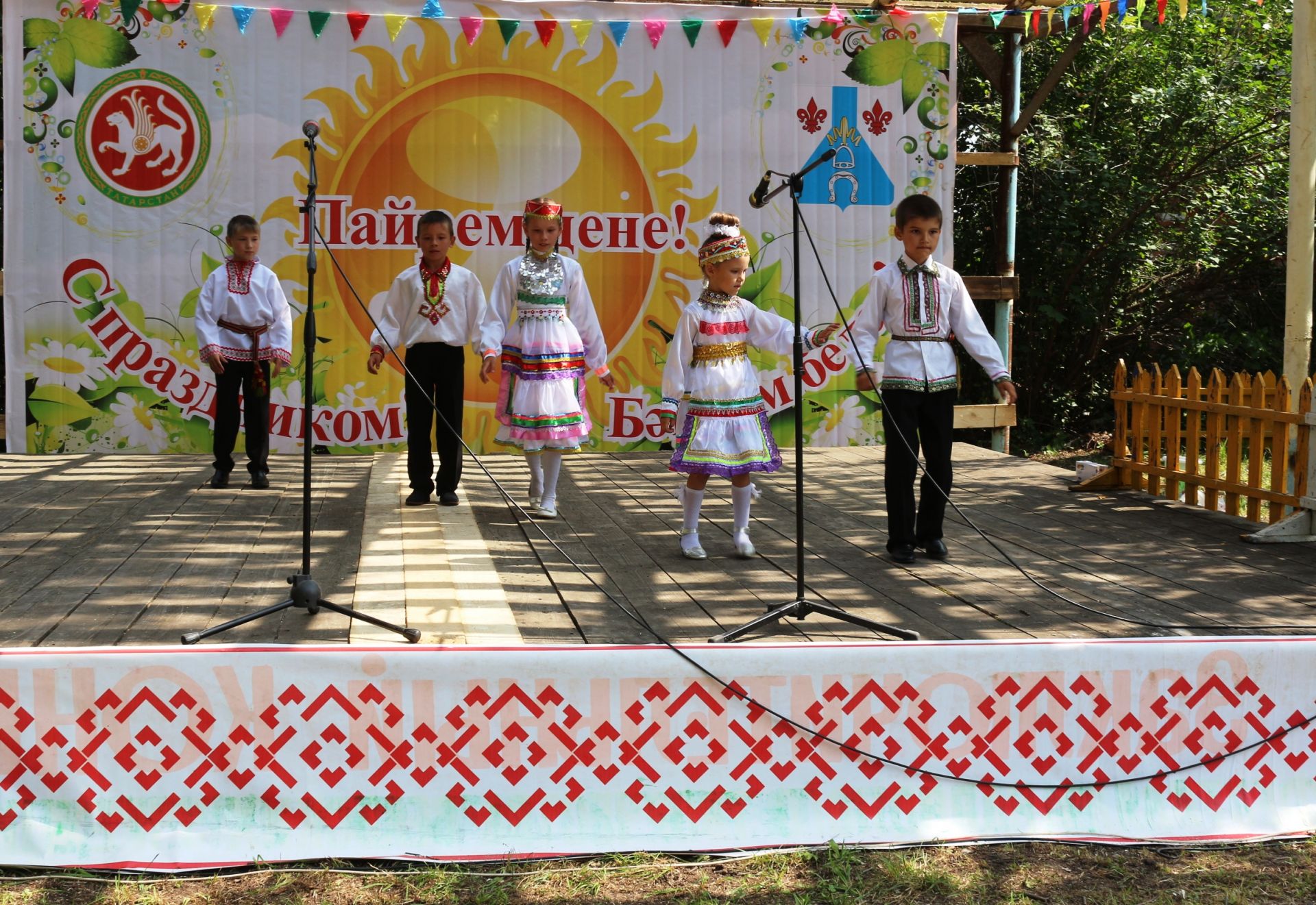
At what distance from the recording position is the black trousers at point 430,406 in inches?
267

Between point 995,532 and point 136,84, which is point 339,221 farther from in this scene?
point 995,532

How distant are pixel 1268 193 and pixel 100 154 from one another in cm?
1004

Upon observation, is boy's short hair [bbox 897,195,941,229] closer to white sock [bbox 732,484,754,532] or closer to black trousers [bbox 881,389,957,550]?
black trousers [bbox 881,389,957,550]

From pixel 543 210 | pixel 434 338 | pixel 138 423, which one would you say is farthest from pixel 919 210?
pixel 138 423

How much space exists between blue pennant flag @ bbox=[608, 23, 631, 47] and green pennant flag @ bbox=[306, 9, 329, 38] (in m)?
1.81

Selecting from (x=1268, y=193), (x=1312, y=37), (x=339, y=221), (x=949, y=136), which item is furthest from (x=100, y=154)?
(x=1268, y=193)

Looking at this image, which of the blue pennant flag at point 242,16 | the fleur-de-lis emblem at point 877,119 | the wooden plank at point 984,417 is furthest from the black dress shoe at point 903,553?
the blue pennant flag at point 242,16

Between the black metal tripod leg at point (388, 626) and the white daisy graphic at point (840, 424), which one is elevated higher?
the white daisy graphic at point (840, 424)

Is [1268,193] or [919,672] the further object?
[1268,193]

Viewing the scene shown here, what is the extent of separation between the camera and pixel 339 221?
341 inches

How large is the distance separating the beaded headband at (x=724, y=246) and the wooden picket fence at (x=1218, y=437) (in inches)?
101

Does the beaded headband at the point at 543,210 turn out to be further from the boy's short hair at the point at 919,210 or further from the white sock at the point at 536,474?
the boy's short hair at the point at 919,210

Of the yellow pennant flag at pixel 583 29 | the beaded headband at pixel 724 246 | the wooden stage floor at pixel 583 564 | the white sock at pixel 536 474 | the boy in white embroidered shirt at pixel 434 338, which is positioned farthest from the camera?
the yellow pennant flag at pixel 583 29

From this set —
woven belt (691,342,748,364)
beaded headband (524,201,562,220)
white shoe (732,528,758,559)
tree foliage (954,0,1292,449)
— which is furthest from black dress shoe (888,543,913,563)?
tree foliage (954,0,1292,449)
